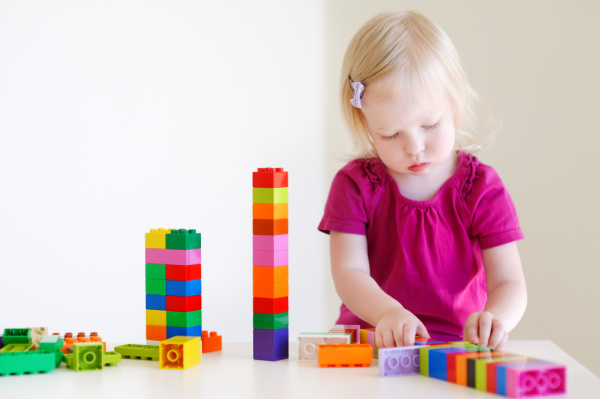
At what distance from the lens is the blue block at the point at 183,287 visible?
863 millimetres

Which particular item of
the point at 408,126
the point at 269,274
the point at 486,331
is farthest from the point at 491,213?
the point at 269,274

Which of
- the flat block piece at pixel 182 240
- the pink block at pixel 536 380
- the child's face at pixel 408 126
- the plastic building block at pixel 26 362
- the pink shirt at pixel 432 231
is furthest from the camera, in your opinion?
the pink shirt at pixel 432 231

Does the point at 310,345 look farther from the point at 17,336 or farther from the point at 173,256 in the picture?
the point at 17,336

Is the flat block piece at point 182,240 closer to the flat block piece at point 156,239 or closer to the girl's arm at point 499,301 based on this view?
the flat block piece at point 156,239

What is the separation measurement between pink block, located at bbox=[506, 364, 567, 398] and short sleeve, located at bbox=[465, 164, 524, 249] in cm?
44

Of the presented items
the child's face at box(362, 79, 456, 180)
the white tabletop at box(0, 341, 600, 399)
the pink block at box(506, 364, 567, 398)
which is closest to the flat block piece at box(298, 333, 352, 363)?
the white tabletop at box(0, 341, 600, 399)

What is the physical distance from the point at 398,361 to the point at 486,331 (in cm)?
13

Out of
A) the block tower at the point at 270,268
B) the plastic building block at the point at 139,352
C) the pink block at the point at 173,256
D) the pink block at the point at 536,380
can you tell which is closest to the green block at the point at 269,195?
the block tower at the point at 270,268

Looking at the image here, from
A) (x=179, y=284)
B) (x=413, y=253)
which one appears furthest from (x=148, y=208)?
(x=179, y=284)

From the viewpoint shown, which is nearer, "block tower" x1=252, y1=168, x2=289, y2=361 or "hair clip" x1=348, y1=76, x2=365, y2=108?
"block tower" x1=252, y1=168, x2=289, y2=361

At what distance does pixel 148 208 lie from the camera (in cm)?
191

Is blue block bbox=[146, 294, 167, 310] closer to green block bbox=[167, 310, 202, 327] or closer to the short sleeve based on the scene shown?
green block bbox=[167, 310, 202, 327]

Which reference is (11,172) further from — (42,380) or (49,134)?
(42,380)

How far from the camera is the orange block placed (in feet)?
2.72
